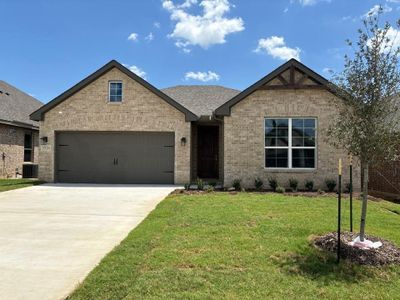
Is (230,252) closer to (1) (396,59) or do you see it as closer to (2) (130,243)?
(2) (130,243)

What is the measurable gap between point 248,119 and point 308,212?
20.9 feet

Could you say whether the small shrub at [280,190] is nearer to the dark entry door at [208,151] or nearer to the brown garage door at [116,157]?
the brown garage door at [116,157]

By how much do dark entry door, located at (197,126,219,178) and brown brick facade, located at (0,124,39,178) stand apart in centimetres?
1044

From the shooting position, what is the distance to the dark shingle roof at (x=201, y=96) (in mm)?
18562

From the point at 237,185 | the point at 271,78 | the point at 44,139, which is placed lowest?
the point at 237,185

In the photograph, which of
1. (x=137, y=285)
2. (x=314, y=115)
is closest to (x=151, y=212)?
(x=137, y=285)

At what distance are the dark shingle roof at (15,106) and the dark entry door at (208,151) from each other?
33.8ft

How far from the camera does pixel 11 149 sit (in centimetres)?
1966

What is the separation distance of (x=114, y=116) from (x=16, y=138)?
7497 mm

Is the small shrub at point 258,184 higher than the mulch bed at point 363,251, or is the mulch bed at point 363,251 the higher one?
the small shrub at point 258,184

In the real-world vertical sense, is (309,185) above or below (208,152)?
below

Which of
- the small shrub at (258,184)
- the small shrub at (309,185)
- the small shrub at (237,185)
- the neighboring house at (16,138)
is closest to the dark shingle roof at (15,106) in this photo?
the neighboring house at (16,138)

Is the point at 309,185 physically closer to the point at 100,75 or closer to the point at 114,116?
the point at 114,116

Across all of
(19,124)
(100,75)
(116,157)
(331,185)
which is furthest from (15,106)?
(331,185)
